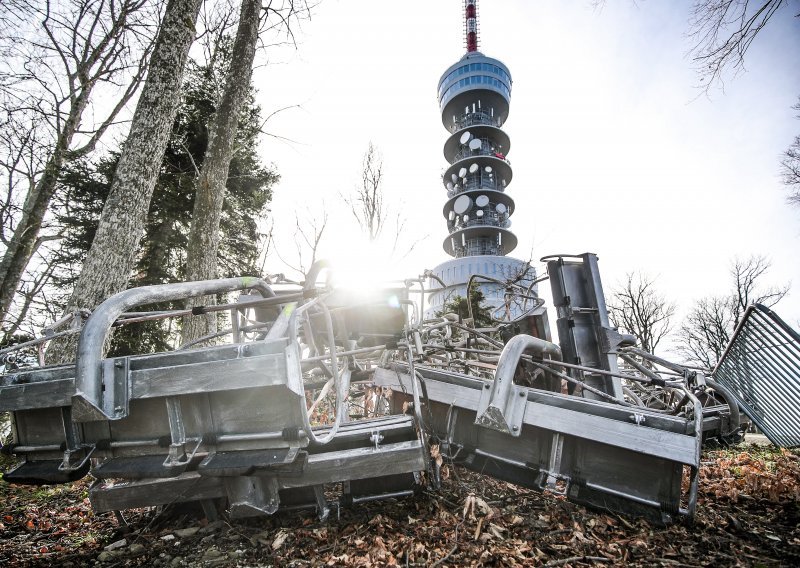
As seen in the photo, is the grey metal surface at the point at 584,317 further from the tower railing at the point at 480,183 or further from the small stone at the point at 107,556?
the tower railing at the point at 480,183

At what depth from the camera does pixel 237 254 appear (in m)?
13.9

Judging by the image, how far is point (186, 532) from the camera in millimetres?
2699

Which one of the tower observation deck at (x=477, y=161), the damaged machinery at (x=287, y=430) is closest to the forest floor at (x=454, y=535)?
the damaged machinery at (x=287, y=430)

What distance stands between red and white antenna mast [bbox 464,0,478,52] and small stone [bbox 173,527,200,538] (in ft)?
256

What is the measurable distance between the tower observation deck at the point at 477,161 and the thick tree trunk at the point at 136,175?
48196 mm

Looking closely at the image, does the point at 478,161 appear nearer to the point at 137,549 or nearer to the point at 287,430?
the point at 287,430

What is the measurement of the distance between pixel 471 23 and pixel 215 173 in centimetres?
7797

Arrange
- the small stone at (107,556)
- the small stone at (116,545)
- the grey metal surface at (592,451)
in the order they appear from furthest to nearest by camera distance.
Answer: the small stone at (116,545) → the small stone at (107,556) → the grey metal surface at (592,451)

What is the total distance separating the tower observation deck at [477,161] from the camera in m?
57.2

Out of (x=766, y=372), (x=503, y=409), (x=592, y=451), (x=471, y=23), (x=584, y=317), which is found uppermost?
(x=471, y=23)

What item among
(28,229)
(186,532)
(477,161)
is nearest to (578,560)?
(186,532)

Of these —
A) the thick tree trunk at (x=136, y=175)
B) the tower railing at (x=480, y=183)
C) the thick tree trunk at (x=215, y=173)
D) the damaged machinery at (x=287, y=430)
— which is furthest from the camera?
the tower railing at (x=480, y=183)

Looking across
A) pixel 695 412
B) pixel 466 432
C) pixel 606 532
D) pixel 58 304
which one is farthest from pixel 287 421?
pixel 58 304

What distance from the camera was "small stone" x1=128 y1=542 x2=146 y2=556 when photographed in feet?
8.24
